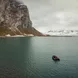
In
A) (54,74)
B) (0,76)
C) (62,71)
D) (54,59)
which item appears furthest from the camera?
(54,59)

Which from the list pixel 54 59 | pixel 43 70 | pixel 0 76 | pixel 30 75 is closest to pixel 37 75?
pixel 30 75

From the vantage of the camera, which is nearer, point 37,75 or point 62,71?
point 37,75

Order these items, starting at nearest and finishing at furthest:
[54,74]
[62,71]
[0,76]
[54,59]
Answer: [0,76]
[54,74]
[62,71]
[54,59]

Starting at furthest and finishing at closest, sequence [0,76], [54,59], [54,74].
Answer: [54,59] < [54,74] < [0,76]

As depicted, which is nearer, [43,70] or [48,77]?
[48,77]

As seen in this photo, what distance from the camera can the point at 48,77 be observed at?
78750 mm

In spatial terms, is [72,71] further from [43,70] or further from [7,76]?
[7,76]

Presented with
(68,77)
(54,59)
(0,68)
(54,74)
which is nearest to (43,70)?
(54,74)

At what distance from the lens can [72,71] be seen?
89.2 meters

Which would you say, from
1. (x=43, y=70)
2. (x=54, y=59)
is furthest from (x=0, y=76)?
(x=54, y=59)

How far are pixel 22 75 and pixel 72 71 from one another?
2573 centimetres

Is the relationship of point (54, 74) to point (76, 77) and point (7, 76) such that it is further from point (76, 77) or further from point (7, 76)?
point (7, 76)

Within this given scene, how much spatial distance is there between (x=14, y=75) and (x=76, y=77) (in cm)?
2782

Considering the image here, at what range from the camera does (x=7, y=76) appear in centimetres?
7856
